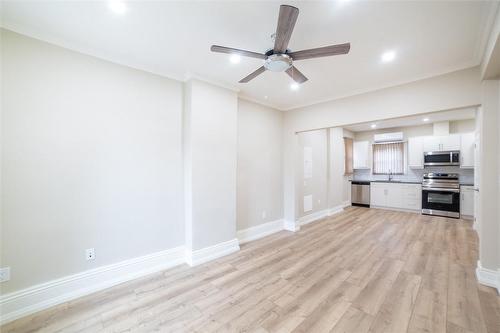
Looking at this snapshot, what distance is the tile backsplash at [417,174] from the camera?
5.73m

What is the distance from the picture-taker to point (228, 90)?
11.4 ft

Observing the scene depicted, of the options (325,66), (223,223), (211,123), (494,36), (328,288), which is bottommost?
(328,288)

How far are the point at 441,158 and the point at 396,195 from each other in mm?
1541

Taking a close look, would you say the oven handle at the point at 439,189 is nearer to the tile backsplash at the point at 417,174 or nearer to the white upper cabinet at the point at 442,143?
the tile backsplash at the point at 417,174

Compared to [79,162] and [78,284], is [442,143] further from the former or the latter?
[78,284]

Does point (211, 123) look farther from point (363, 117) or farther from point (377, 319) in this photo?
point (377, 319)

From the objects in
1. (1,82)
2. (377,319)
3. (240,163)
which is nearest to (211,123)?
(240,163)

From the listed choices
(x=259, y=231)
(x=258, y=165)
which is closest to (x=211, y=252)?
(x=259, y=231)

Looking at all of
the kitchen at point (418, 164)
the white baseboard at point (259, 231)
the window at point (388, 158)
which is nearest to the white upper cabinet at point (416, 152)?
the kitchen at point (418, 164)

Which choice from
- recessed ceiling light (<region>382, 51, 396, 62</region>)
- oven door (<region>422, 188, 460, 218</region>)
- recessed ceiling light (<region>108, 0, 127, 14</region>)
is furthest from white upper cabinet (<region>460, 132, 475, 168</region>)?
recessed ceiling light (<region>108, 0, 127, 14</region>)

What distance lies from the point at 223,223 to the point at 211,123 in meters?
1.65

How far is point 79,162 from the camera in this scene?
2.36 metres

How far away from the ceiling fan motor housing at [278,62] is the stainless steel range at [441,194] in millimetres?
6280

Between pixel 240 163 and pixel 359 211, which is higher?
pixel 240 163
